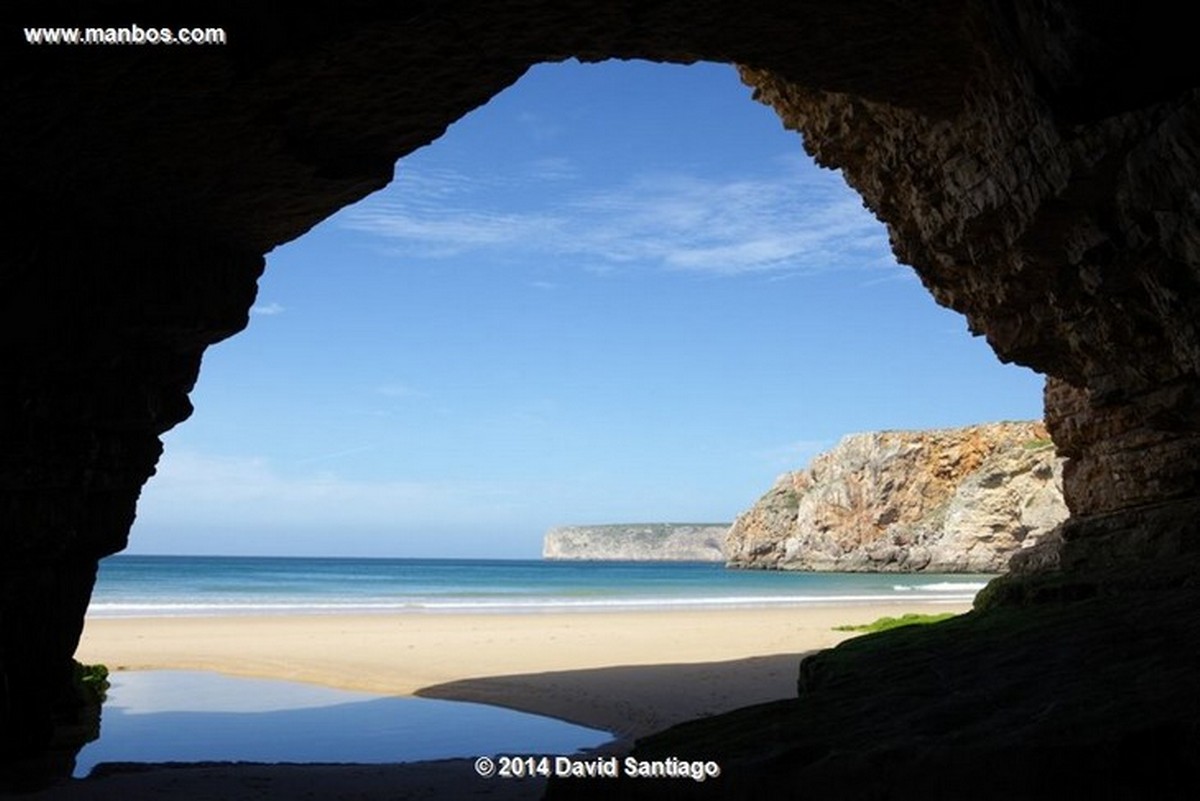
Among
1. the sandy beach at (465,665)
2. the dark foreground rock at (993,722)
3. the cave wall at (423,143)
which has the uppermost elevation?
the cave wall at (423,143)

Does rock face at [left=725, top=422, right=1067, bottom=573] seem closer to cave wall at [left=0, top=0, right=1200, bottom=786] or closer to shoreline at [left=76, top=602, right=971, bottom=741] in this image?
shoreline at [left=76, top=602, right=971, bottom=741]

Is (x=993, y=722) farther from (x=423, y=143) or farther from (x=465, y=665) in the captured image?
(x=465, y=665)

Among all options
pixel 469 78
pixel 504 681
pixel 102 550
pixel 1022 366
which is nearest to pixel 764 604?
pixel 504 681

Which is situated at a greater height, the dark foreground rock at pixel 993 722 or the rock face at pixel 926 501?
the rock face at pixel 926 501

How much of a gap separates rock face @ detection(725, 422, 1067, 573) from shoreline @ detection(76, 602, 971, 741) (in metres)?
43.6

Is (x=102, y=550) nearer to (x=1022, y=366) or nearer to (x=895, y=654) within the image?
(x=895, y=654)

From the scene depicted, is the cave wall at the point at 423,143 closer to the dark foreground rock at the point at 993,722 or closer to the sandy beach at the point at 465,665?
the dark foreground rock at the point at 993,722


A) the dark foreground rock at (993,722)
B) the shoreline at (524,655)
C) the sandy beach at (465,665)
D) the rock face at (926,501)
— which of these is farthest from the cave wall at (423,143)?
the rock face at (926,501)

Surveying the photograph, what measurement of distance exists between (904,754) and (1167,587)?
4631mm

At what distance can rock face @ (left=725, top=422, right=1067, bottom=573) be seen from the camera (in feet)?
234

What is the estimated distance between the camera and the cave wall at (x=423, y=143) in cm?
602

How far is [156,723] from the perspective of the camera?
12625 millimetres

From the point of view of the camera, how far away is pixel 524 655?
20.6 metres

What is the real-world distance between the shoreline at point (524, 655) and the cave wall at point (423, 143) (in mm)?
6099
